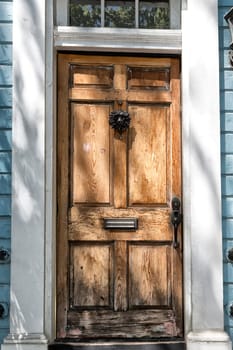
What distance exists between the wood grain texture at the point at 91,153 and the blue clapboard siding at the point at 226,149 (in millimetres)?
793

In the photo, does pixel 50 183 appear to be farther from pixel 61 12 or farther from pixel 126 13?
pixel 126 13

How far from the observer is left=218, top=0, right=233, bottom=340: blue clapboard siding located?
157 inches

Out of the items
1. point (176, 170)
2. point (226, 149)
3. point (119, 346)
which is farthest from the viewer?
point (176, 170)

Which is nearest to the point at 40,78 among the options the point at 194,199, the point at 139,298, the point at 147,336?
the point at 194,199

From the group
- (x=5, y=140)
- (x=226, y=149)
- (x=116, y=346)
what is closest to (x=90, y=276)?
(x=116, y=346)

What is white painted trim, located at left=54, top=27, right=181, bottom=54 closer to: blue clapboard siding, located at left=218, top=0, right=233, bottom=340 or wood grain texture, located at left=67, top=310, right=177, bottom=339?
blue clapboard siding, located at left=218, top=0, right=233, bottom=340

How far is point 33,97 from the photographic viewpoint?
3.96m

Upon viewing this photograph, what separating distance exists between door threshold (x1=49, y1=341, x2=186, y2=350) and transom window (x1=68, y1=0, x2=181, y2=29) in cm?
218

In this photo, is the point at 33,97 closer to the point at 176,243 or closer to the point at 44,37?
the point at 44,37

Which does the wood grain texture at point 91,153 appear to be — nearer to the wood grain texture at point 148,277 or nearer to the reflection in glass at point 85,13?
the wood grain texture at point 148,277

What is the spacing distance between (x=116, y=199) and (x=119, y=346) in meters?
0.98

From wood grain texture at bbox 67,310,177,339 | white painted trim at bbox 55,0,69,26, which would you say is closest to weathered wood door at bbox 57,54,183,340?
wood grain texture at bbox 67,310,177,339

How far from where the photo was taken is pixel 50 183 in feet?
13.1

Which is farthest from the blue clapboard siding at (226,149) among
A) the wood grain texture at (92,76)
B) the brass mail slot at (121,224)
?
the wood grain texture at (92,76)
